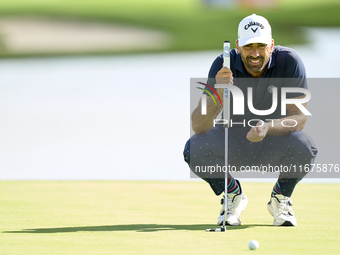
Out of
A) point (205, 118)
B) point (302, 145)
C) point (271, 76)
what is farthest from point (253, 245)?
point (271, 76)

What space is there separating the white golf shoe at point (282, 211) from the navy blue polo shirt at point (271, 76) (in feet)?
1.70

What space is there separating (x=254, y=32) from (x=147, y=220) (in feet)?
4.15

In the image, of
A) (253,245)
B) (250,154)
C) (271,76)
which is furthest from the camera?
(250,154)

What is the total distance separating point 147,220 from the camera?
3.59 metres

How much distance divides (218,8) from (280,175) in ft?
39.0

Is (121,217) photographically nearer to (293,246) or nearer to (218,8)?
(293,246)

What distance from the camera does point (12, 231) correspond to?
305 cm

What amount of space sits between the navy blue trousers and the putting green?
0.90 feet

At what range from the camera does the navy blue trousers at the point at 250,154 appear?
347 cm

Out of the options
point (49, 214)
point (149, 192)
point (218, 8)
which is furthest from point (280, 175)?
point (218, 8)

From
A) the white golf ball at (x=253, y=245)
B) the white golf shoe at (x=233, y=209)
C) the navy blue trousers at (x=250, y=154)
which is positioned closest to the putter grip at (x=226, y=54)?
the navy blue trousers at (x=250, y=154)

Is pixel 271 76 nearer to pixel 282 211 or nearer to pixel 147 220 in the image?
pixel 282 211

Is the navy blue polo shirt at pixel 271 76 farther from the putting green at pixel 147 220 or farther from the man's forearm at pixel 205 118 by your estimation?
the putting green at pixel 147 220

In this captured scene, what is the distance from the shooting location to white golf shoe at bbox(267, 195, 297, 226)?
132 inches
